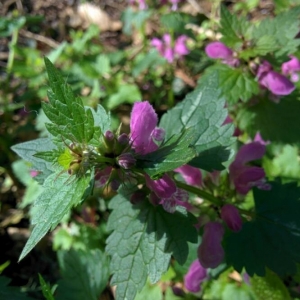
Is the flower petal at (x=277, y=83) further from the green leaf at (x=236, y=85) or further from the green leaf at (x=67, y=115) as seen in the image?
the green leaf at (x=67, y=115)

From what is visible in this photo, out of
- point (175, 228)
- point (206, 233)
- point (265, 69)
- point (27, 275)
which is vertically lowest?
point (27, 275)

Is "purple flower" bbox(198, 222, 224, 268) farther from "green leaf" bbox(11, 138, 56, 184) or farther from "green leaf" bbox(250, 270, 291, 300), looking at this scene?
"green leaf" bbox(11, 138, 56, 184)

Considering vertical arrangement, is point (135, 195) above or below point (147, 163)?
below

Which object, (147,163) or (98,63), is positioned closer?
(147,163)

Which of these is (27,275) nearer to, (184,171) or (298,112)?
(184,171)

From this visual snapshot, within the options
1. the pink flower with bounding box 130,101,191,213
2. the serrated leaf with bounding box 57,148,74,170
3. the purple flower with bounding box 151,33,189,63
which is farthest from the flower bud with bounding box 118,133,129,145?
the purple flower with bounding box 151,33,189,63

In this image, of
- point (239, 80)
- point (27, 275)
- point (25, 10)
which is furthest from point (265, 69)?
point (25, 10)
